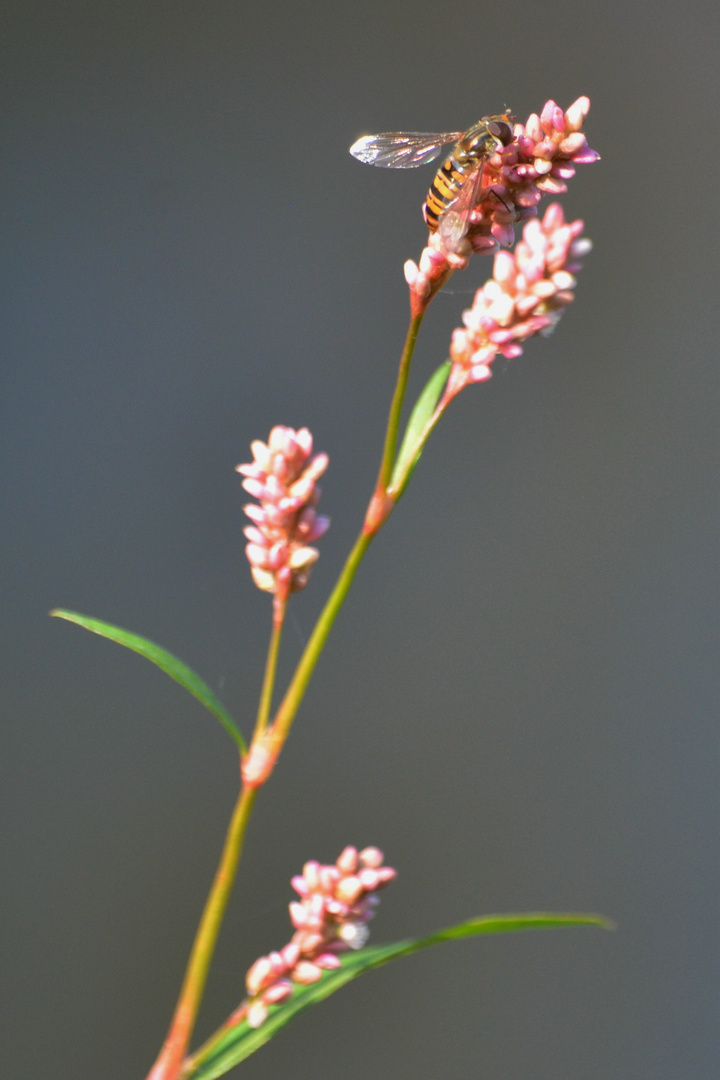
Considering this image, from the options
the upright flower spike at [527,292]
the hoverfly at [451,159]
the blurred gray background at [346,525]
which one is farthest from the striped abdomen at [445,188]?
the blurred gray background at [346,525]

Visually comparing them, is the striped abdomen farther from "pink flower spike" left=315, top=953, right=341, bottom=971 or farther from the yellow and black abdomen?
"pink flower spike" left=315, top=953, right=341, bottom=971

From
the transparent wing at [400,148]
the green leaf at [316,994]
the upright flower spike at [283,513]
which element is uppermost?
the transparent wing at [400,148]

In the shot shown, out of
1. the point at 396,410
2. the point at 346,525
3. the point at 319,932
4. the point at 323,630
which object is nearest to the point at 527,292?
the point at 396,410

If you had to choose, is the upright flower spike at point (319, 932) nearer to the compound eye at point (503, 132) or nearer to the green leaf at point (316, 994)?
the green leaf at point (316, 994)

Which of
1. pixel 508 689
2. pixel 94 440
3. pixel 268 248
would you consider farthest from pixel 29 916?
pixel 268 248

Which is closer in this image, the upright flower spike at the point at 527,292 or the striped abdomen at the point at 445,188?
the upright flower spike at the point at 527,292

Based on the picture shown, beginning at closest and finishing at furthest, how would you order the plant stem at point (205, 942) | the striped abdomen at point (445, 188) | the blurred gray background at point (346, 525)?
the plant stem at point (205, 942)
the striped abdomen at point (445, 188)
the blurred gray background at point (346, 525)

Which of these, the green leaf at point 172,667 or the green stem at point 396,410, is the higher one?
the green stem at point 396,410
